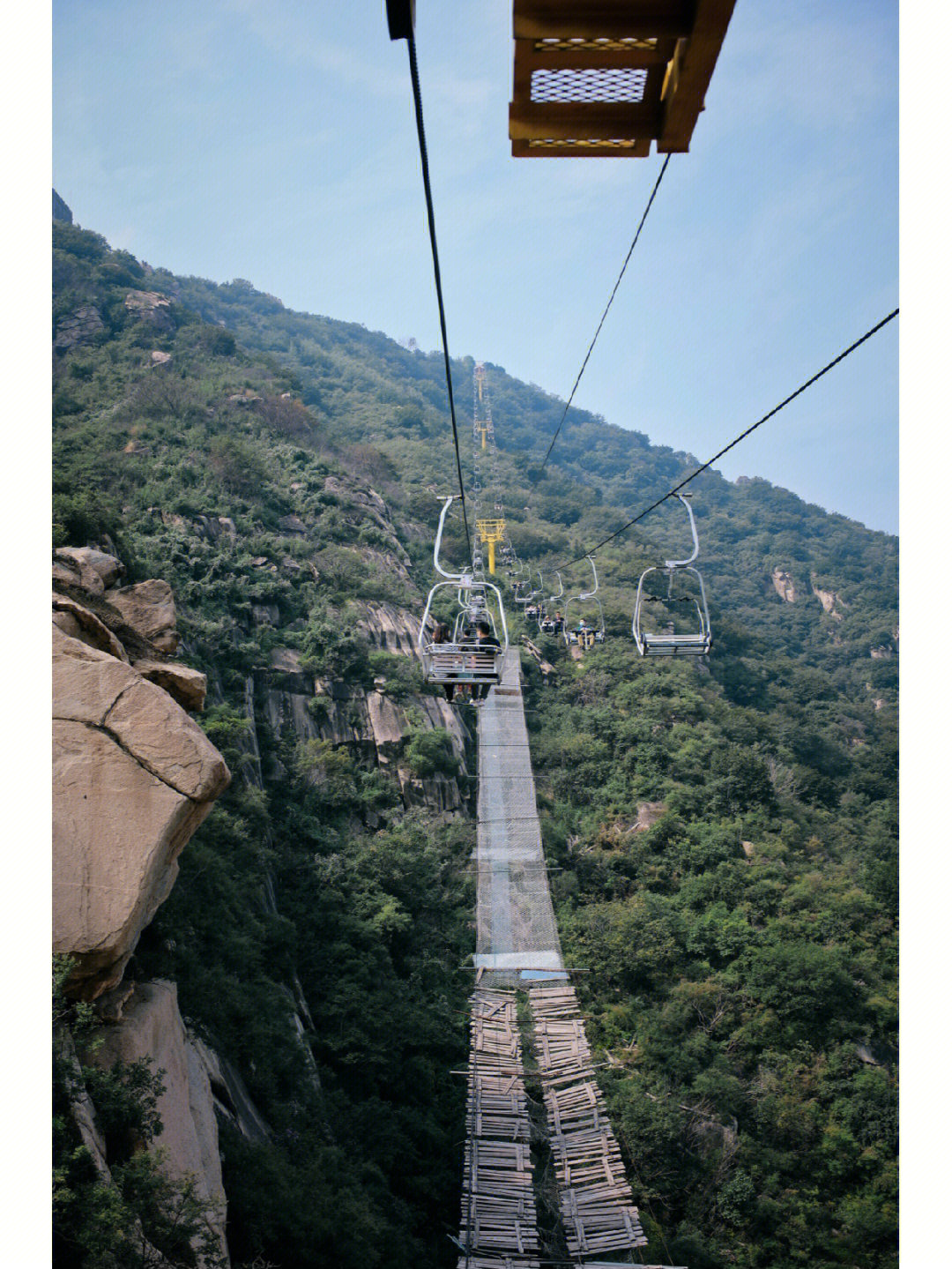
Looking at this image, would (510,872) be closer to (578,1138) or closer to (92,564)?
(578,1138)

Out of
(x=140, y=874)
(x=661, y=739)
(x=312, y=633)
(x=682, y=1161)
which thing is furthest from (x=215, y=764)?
(x=661, y=739)

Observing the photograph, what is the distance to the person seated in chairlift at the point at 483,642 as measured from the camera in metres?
8.72

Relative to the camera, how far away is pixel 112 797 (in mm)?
6957

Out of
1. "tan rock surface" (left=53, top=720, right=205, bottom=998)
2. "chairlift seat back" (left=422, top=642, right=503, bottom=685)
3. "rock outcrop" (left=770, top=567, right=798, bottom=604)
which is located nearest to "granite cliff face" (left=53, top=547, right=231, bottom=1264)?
"tan rock surface" (left=53, top=720, right=205, bottom=998)

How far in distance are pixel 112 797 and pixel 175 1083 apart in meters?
2.87

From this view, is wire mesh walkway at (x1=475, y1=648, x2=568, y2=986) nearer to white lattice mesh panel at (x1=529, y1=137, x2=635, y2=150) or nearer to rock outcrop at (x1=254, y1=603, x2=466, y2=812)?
rock outcrop at (x1=254, y1=603, x2=466, y2=812)

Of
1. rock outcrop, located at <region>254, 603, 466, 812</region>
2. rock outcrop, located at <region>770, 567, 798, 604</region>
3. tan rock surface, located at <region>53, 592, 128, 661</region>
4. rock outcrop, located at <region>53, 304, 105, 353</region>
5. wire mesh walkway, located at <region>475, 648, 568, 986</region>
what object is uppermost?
rock outcrop, located at <region>53, 304, 105, 353</region>

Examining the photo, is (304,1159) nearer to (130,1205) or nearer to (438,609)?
(130,1205)

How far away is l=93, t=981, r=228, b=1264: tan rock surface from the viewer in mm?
6973

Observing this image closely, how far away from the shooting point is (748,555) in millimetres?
59156

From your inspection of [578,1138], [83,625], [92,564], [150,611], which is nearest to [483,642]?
[83,625]

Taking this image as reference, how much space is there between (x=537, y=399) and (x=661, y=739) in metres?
84.8

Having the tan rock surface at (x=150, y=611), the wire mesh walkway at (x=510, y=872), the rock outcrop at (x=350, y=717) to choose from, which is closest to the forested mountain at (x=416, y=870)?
the rock outcrop at (x=350, y=717)

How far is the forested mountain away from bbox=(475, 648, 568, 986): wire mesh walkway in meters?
0.46
